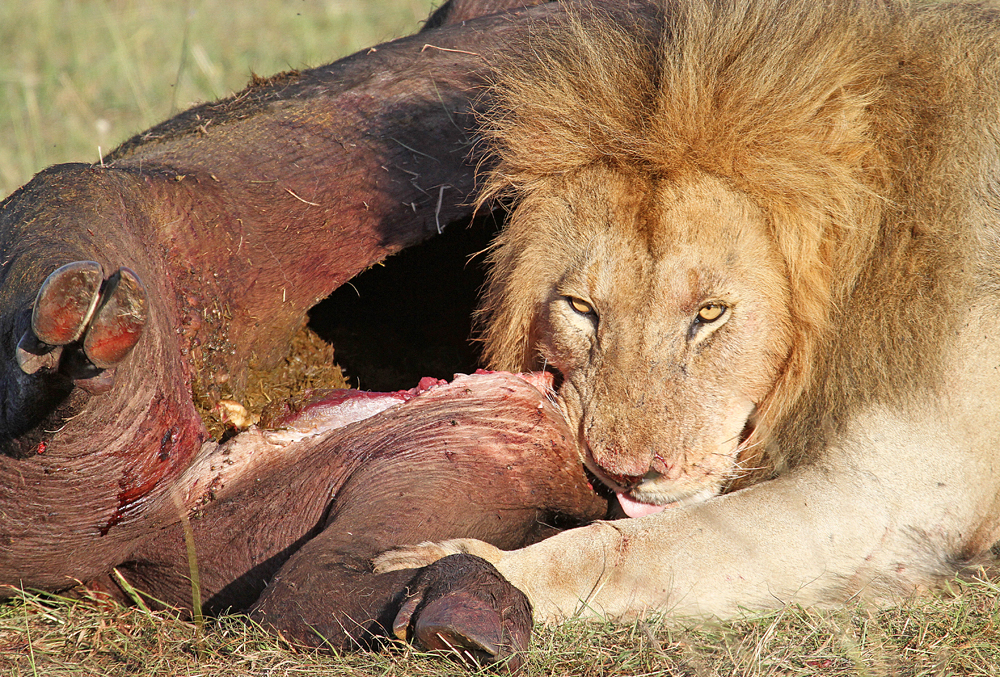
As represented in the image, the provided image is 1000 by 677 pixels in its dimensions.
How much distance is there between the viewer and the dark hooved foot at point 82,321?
1.66 metres

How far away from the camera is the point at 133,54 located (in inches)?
276

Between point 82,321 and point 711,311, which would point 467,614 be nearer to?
point 82,321

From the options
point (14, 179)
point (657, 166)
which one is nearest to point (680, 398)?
point (657, 166)

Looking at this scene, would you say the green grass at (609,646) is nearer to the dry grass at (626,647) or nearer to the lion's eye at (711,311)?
the dry grass at (626,647)

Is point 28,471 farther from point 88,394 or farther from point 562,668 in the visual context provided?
point 562,668

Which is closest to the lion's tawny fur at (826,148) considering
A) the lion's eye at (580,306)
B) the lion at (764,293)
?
the lion at (764,293)

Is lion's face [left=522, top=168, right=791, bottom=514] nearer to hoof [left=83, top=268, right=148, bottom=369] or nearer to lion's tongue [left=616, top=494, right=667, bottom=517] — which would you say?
lion's tongue [left=616, top=494, right=667, bottom=517]

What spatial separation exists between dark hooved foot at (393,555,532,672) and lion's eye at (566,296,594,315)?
828 mm

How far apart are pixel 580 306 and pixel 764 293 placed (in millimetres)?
477

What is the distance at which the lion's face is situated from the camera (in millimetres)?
2414

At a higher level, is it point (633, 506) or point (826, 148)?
point (826, 148)

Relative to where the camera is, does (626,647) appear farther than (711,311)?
No

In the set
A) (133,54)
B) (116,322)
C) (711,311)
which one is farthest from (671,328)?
(133,54)

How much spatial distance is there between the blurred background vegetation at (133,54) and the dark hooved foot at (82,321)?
3688 mm
